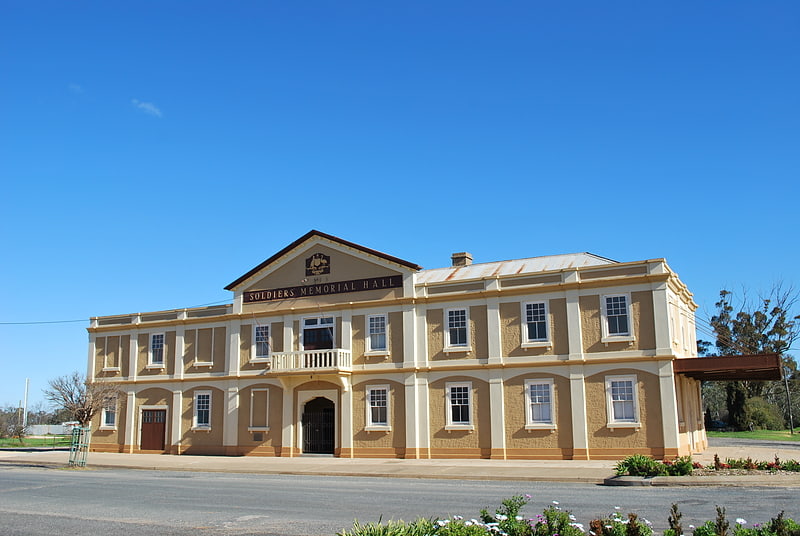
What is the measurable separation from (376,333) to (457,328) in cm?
382

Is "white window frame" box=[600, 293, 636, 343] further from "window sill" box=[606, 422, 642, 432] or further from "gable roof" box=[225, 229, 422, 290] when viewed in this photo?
"gable roof" box=[225, 229, 422, 290]

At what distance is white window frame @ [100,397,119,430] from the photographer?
37.9 m

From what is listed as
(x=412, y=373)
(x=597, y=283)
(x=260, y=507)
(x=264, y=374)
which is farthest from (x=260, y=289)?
(x=260, y=507)

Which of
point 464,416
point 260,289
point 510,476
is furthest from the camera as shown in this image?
point 260,289

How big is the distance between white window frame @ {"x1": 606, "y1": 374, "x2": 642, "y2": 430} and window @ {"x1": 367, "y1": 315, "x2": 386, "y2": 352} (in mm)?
9834

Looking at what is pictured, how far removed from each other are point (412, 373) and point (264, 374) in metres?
7.55

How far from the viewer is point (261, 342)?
34.8m

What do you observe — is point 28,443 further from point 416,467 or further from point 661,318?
point 661,318

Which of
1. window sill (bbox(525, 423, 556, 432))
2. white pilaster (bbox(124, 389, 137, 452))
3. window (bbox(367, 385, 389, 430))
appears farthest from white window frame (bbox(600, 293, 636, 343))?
white pilaster (bbox(124, 389, 137, 452))

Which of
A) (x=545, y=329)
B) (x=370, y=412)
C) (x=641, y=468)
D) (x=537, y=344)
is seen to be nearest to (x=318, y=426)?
(x=370, y=412)

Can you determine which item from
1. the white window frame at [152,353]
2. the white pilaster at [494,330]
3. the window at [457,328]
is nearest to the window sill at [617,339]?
the white pilaster at [494,330]

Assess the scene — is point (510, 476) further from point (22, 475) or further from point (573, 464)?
point (22, 475)

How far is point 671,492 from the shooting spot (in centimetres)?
1683

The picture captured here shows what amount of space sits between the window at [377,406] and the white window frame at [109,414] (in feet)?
48.6
